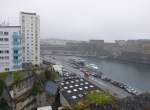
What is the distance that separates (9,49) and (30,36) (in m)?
6.83

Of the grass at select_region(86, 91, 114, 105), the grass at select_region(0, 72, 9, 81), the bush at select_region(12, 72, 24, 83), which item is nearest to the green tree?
the grass at select_region(0, 72, 9, 81)

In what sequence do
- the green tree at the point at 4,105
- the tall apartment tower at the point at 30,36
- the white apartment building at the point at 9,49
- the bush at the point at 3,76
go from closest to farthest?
the green tree at the point at 4,105 → the bush at the point at 3,76 → the white apartment building at the point at 9,49 → the tall apartment tower at the point at 30,36

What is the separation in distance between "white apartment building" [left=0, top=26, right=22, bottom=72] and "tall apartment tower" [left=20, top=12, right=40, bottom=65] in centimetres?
571

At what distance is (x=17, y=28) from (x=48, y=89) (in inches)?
111

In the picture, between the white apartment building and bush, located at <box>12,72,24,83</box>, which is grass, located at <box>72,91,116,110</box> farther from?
the white apartment building

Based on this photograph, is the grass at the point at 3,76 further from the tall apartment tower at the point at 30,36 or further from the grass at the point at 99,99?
the tall apartment tower at the point at 30,36

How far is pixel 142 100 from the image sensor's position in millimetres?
9312

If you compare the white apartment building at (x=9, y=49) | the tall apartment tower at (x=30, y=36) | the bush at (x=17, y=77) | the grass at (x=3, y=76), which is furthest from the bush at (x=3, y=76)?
the tall apartment tower at (x=30, y=36)

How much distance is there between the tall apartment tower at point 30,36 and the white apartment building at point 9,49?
225 inches

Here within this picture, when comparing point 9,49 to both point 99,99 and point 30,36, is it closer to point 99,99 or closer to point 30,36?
point 99,99

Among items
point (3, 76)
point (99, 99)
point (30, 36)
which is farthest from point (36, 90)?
point (30, 36)

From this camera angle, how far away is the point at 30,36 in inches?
673

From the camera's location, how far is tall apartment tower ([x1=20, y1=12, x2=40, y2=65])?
54.1ft

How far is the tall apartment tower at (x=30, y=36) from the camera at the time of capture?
16484 mm
